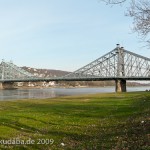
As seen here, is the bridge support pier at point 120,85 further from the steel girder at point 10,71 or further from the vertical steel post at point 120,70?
the steel girder at point 10,71

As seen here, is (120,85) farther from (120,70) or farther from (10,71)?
(10,71)

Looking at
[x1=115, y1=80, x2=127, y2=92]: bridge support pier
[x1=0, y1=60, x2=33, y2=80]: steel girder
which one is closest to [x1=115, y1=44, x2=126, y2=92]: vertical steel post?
[x1=115, y1=80, x2=127, y2=92]: bridge support pier

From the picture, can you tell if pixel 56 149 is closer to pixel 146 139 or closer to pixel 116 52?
pixel 146 139

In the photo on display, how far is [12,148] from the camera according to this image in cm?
1127

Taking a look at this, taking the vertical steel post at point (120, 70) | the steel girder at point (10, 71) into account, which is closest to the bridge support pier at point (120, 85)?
the vertical steel post at point (120, 70)

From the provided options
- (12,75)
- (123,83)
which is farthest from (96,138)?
(12,75)

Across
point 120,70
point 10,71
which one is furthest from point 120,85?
point 10,71

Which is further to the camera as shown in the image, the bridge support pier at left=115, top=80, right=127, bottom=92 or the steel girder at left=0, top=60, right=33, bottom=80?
the steel girder at left=0, top=60, right=33, bottom=80

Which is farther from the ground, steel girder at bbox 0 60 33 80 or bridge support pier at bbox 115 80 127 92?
steel girder at bbox 0 60 33 80

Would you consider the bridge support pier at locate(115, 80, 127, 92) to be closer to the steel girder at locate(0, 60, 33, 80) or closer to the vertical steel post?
the vertical steel post

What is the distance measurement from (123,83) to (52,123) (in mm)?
90859

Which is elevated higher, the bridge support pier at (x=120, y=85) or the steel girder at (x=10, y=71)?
the steel girder at (x=10, y=71)

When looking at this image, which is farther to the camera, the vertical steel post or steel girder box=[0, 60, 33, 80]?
steel girder box=[0, 60, 33, 80]

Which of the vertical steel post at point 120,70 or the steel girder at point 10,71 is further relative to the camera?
the steel girder at point 10,71
